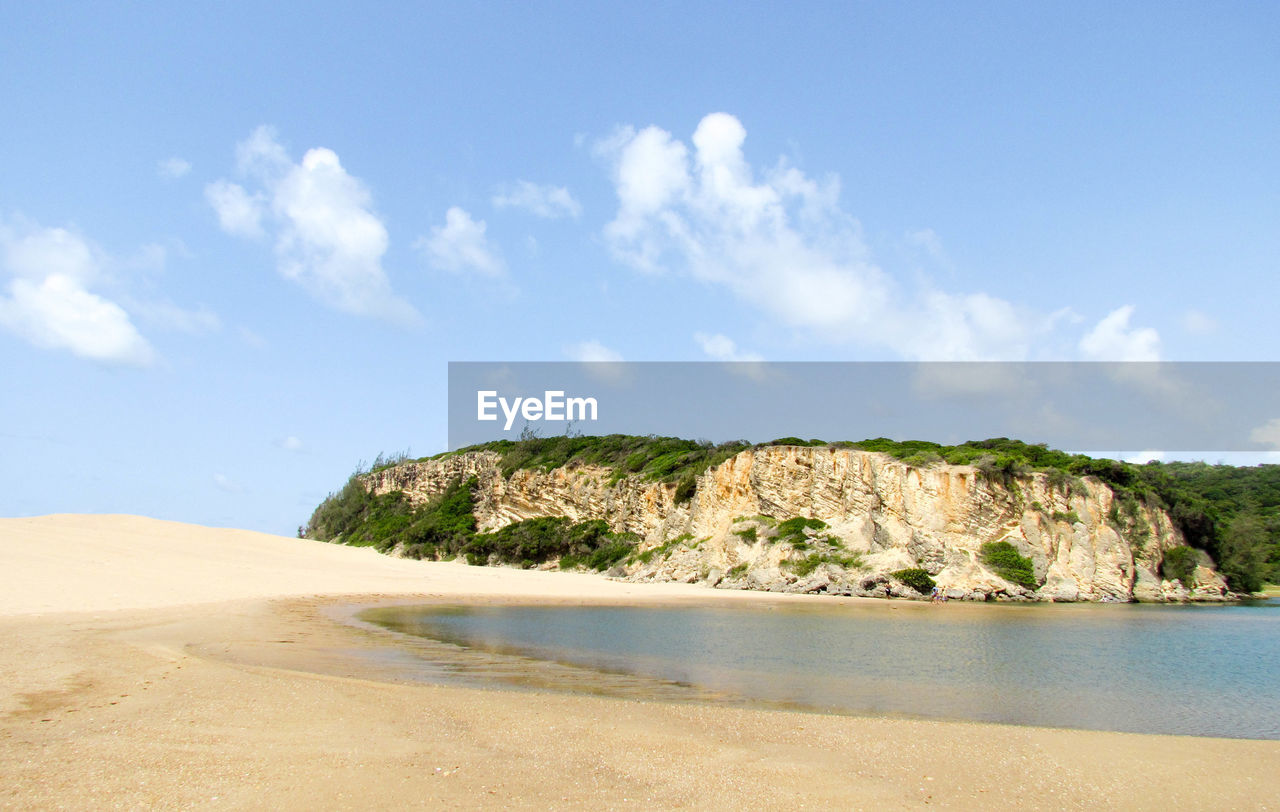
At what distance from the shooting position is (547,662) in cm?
1361

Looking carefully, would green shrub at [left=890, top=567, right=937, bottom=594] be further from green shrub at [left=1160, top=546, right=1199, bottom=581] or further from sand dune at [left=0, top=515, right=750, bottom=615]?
green shrub at [left=1160, top=546, right=1199, bottom=581]

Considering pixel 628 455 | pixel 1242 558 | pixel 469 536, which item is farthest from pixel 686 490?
pixel 1242 558

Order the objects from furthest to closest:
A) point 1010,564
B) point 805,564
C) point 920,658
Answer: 1. point 805,564
2. point 1010,564
3. point 920,658

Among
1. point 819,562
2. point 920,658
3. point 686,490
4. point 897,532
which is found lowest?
point 920,658

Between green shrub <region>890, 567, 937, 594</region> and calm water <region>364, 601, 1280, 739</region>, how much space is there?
9876mm

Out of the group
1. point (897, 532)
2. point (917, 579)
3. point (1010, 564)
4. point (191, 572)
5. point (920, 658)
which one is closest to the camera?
point (920, 658)

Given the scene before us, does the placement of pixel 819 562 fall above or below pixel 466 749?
below

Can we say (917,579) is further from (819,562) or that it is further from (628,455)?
(628,455)

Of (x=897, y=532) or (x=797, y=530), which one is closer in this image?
(x=897, y=532)

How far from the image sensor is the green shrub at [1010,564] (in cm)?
3812

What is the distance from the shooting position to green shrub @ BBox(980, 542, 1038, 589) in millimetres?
38125

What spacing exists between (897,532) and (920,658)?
86.4 ft

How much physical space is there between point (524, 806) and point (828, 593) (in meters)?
34.2

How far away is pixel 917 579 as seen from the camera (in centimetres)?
3688
